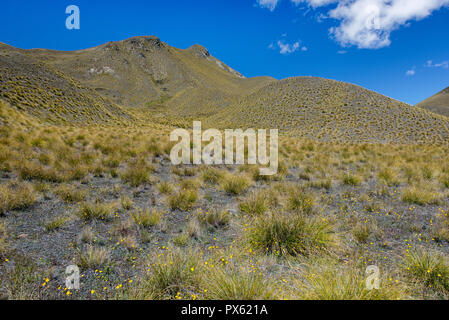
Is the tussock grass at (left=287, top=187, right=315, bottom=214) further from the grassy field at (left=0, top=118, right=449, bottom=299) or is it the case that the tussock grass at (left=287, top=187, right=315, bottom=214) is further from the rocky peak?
the rocky peak

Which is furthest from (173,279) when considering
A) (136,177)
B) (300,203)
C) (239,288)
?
(136,177)

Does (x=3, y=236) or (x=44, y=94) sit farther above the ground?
(x=44, y=94)

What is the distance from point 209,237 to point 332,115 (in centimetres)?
3689

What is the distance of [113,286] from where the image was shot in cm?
258

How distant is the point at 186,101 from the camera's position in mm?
72000

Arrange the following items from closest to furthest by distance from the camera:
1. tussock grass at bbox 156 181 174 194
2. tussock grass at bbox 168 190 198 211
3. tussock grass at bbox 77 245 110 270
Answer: tussock grass at bbox 77 245 110 270, tussock grass at bbox 168 190 198 211, tussock grass at bbox 156 181 174 194

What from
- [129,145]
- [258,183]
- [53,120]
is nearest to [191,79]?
[53,120]

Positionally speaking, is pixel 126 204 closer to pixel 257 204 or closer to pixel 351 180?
pixel 257 204

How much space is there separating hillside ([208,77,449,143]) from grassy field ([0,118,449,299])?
23.4 metres

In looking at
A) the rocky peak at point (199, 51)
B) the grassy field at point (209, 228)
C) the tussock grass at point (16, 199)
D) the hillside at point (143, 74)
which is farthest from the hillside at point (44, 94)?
the rocky peak at point (199, 51)

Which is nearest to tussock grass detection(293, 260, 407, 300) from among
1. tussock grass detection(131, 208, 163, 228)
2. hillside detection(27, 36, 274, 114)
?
tussock grass detection(131, 208, 163, 228)

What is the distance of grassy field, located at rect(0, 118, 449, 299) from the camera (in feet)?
8.07

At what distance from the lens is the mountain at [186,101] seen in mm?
22312
